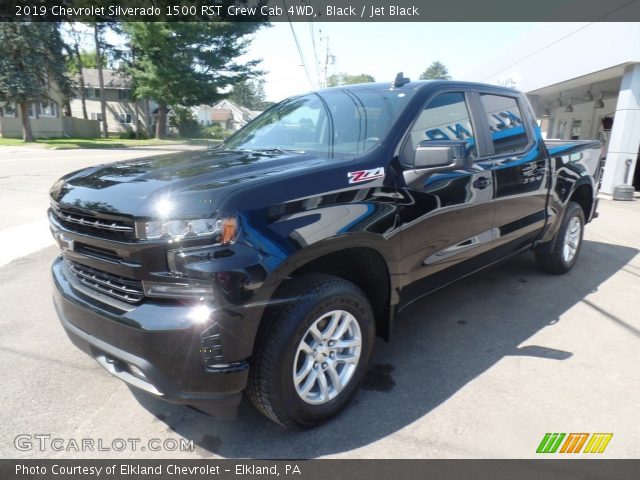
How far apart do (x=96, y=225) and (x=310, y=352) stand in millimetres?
1295

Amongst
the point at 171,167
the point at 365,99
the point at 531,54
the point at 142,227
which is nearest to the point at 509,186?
the point at 365,99

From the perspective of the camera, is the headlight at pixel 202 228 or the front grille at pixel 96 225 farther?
the front grille at pixel 96 225

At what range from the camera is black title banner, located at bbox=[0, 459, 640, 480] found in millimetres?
2260

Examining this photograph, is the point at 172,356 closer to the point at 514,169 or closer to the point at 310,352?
the point at 310,352

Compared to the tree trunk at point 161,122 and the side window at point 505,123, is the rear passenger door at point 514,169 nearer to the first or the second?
the side window at point 505,123

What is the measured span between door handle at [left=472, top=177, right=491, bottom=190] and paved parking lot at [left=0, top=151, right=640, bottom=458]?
48.8 inches

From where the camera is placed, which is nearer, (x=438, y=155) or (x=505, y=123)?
(x=438, y=155)

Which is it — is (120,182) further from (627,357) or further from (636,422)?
(627,357)

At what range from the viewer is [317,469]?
2.30 m

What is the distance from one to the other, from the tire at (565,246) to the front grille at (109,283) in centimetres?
435

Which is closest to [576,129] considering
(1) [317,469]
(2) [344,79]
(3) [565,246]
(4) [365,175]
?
(3) [565,246]

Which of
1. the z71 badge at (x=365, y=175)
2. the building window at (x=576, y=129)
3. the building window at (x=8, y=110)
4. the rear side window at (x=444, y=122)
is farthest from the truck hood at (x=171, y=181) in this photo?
the building window at (x=8, y=110)

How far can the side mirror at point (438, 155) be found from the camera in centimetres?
276

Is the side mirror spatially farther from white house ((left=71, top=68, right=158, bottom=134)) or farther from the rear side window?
white house ((left=71, top=68, right=158, bottom=134))
